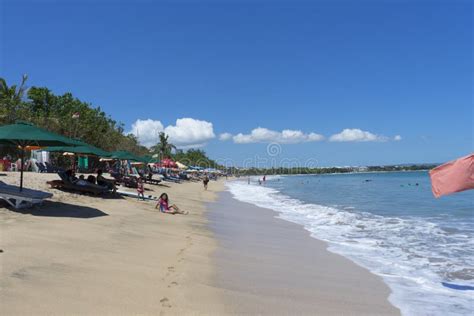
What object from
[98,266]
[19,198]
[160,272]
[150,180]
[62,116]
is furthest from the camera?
[62,116]

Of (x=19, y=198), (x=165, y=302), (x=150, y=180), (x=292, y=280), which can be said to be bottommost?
Answer: (x=292, y=280)

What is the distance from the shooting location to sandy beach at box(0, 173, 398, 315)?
4.33 metres

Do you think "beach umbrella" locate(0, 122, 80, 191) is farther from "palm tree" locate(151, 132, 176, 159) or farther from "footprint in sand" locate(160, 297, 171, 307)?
"palm tree" locate(151, 132, 176, 159)

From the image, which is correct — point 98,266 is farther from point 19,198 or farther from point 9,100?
point 9,100

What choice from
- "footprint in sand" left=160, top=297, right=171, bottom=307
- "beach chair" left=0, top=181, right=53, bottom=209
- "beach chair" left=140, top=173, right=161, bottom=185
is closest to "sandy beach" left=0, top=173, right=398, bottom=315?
"footprint in sand" left=160, top=297, right=171, bottom=307

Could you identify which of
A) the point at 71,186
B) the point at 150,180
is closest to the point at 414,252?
the point at 71,186

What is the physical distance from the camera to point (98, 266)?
18.1 ft

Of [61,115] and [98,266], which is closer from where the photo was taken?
[98,266]

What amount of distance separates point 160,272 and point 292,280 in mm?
2074

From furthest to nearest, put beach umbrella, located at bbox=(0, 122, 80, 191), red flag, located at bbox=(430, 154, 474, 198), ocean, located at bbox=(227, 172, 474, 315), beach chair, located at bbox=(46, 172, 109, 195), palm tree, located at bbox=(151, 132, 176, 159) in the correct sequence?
palm tree, located at bbox=(151, 132, 176, 159)
beach chair, located at bbox=(46, 172, 109, 195)
beach umbrella, located at bbox=(0, 122, 80, 191)
ocean, located at bbox=(227, 172, 474, 315)
red flag, located at bbox=(430, 154, 474, 198)

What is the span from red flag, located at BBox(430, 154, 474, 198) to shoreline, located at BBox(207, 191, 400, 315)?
1770mm

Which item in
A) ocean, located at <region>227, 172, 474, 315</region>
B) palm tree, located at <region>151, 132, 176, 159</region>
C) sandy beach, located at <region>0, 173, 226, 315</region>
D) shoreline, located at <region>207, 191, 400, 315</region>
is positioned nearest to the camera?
sandy beach, located at <region>0, 173, 226, 315</region>

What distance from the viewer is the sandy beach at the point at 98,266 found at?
4168 mm

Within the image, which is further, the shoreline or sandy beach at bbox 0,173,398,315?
the shoreline
